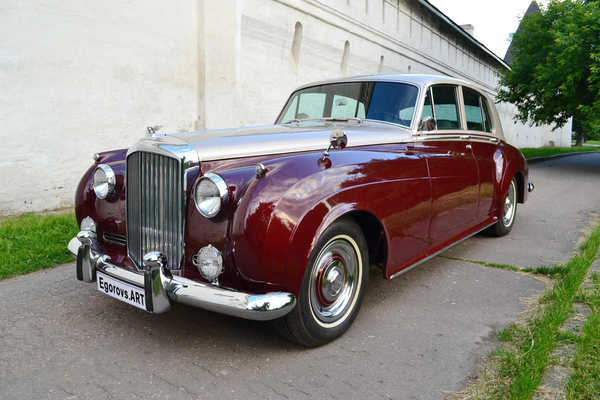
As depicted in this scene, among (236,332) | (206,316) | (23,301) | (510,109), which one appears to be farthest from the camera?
(510,109)

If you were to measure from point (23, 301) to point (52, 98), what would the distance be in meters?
4.44

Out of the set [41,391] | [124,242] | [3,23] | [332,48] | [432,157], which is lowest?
[41,391]

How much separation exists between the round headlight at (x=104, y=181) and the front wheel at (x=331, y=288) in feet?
4.73

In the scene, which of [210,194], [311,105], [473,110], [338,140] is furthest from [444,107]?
[210,194]

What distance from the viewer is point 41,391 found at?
2.25 metres

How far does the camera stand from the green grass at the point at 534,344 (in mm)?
2170

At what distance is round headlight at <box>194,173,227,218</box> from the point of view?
2.38 meters

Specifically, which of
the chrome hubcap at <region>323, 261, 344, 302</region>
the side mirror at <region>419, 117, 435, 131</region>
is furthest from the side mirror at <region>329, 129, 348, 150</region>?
the side mirror at <region>419, 117, 435, 131</region>

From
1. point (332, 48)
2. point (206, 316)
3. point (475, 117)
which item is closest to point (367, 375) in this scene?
point (206, 316)

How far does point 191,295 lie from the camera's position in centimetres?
230

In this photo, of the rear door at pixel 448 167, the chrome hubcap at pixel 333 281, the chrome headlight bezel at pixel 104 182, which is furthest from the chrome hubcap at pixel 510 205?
the chrome headlight bezel at pixel 104 182

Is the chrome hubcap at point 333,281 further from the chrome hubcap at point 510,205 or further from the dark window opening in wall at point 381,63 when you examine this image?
the dark window opening in wall at point 381,63

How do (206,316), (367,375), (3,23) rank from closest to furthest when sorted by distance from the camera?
1. (367,375)
2. (206,316)
3. (3,23)

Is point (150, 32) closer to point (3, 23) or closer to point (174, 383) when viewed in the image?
point (3, 23)
